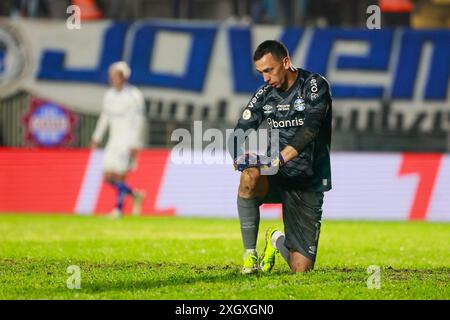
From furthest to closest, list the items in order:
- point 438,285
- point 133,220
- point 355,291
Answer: point 133,220 < point 438,285 < point 355,291

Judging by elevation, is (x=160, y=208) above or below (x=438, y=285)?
below

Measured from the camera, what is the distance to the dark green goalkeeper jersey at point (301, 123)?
979 cm

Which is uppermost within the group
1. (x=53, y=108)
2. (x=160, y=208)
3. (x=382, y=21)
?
(x=382, y=21)

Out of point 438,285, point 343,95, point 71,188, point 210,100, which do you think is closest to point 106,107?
point 71,188

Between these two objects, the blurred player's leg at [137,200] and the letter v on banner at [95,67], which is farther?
the letter v on banner at [95,67]

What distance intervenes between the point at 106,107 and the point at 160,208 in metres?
2.24

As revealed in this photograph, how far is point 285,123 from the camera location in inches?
393

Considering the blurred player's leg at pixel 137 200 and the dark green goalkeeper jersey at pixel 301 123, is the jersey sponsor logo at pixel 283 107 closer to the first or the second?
the dark green goalkeeper jersey at pixel 301 123

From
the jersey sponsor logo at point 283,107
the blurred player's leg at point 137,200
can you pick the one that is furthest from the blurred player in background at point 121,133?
the jersey sponsor logo at point 283,107

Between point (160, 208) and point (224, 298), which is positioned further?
point (160, 208)

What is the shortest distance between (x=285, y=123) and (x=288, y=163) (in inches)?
14.8

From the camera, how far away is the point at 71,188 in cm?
2059

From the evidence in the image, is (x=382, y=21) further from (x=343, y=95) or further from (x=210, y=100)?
(x=210, y=100)
